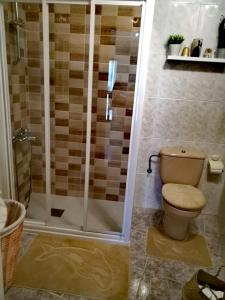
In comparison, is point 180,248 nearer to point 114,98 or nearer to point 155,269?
point 155,269

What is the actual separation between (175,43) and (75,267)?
205 centimetres

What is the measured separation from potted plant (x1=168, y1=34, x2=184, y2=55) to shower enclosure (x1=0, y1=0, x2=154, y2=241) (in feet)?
1.11

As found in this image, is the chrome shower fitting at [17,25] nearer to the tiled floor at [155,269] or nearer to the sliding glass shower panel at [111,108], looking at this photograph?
the sliding glass shower panel at [111,108]

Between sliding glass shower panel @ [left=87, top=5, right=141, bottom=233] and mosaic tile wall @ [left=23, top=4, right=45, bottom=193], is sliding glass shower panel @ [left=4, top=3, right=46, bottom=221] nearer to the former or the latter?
mosaic tile wall @ [left=23, top=4, right=45, bottom=193]

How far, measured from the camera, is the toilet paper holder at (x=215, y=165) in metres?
2.25

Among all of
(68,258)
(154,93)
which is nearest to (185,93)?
(154,93)

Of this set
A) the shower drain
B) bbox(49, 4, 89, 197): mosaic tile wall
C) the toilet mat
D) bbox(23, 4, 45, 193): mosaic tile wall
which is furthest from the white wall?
bbox(23, 4, 45, 193): mosaic tile wall

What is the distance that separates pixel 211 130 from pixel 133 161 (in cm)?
97

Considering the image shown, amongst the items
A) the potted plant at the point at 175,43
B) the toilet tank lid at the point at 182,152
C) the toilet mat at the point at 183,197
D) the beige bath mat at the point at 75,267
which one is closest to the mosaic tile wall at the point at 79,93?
the potted plant at the point at 175,43

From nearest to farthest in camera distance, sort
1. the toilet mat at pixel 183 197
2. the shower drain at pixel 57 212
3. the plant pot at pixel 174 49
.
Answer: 1. the toilet mat at pixel 183 197
2. the plant pot at pixel 174 49
3. the shower drain at pixel 57 212

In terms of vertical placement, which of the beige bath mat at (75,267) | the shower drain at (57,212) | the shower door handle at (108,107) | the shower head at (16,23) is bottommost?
the beige bath mat at (75,267)

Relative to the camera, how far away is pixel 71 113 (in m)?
2.57

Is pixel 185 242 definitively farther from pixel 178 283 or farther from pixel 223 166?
pixel 223 166

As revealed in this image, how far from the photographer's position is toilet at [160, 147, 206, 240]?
203cm
